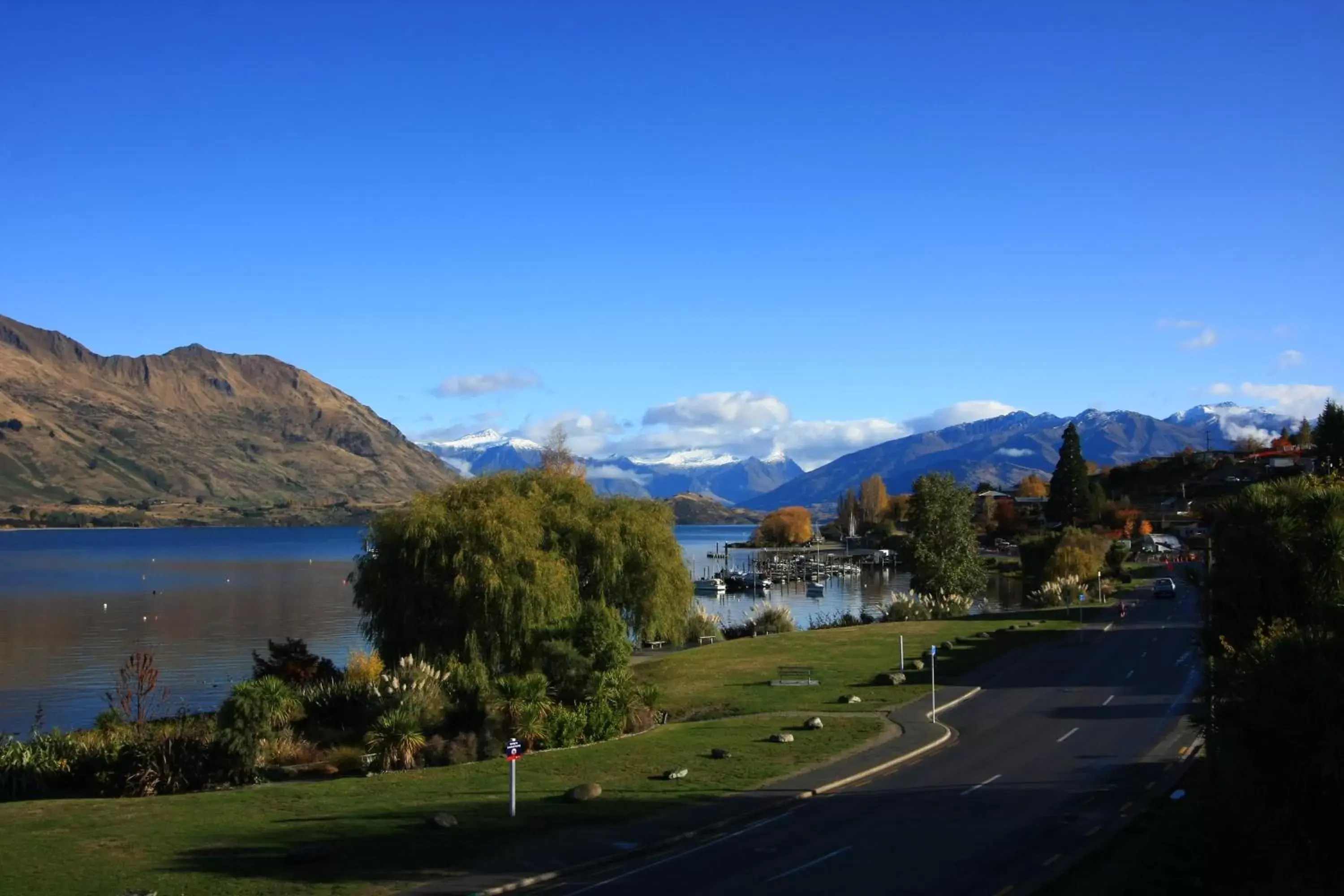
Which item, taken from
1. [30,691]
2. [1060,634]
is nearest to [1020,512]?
[1060,634]

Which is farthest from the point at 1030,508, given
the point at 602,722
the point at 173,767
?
the point at 173,767

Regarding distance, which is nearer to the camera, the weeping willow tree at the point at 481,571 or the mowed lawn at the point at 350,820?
the mowed lawn at the point at 350,820

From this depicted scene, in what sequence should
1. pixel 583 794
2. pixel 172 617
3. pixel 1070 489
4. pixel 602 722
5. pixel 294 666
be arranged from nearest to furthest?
pixel 583 794 → pixel 602 722 → pixel 294 666 → pixel 172 617 → pixel 1070 489

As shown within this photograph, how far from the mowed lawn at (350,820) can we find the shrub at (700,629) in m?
32.5

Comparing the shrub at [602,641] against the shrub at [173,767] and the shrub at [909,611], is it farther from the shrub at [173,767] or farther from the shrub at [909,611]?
the shrub at [909,611]

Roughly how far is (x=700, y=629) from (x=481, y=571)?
→ 25742 millimetres

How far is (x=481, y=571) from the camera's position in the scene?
39781 mm

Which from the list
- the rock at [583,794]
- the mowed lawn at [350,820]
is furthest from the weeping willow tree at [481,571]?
the rock at [583,794]

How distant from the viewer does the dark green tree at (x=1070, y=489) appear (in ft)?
445

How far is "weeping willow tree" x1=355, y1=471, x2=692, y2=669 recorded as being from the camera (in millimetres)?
39719

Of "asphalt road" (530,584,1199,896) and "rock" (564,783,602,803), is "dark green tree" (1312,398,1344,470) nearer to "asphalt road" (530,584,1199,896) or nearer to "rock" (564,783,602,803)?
"asphalt road" (530,584,1199,896)

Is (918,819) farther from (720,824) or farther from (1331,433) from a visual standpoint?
(1331,433)

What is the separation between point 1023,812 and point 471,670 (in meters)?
18.8

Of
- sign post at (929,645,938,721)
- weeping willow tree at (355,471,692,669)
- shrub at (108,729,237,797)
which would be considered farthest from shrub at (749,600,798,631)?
shrub at (108,729,237,797)
